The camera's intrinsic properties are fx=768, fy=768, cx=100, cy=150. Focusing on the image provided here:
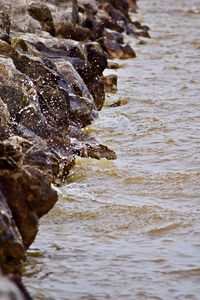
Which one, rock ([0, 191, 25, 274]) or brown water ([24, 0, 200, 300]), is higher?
rock ([0, 191, 25, 274])

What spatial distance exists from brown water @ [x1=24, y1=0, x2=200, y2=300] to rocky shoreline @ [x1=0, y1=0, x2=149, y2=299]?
0.32m

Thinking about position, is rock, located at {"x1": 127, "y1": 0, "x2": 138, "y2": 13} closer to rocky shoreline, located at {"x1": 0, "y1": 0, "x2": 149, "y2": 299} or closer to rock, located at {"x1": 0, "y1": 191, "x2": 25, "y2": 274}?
rocky shoreline, located at {"x1": 0, "y1": 0, "x2": 149, "y2": 299}

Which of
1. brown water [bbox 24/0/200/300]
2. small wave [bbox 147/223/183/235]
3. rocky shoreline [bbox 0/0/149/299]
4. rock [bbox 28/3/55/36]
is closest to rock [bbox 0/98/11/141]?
rocky shoreline [bbox 0/0/149/299]

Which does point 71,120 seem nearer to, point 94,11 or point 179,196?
point 179,196

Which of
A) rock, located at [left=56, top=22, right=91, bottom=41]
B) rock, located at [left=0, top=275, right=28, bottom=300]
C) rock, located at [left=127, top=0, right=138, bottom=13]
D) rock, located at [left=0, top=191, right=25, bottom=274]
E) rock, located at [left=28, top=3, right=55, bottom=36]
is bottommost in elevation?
rock, located at [left=127, top=0, right=138, bottom=13]

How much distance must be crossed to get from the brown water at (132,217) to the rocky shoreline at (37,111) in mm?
319

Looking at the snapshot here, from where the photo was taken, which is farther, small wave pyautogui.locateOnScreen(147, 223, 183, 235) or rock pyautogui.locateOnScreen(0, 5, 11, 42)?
rock pyautogui.locateOnScreen(0, 5, 11, 42)

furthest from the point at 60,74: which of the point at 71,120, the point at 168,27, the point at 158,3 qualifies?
the point at 158,3

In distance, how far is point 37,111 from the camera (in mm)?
9992

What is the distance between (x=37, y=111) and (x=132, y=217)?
253 cm

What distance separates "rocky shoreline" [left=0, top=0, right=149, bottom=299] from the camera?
6355 mm

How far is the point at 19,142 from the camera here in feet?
25.2

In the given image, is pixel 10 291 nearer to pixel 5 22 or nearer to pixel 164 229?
pixel 164 229

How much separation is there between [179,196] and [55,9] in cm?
1119
